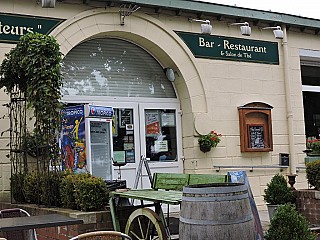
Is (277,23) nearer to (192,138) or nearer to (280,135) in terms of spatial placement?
(280,135)

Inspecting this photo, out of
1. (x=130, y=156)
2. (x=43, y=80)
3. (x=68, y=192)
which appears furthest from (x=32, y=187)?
(x=130, y=156)

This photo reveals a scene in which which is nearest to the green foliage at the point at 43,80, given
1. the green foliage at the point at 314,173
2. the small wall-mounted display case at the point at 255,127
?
the green foliage at the point at 314,173

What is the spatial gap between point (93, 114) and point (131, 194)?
9.12 feet

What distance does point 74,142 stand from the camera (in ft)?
26.9

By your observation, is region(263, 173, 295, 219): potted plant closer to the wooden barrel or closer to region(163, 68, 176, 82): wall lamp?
region(163, 68, 176, 82): wall lamp

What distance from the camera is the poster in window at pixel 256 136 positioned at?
34.3 ft

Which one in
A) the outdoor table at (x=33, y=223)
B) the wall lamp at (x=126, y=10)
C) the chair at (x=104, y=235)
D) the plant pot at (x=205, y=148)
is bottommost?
the chair at (x=104, y=235)

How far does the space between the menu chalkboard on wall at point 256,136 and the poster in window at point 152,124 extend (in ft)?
6.25

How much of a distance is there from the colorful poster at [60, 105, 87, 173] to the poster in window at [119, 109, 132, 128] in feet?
4.62

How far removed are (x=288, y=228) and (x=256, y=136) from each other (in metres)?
5.39

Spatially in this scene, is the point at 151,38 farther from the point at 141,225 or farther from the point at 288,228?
the point at 288,228

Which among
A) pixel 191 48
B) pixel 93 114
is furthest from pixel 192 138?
pixel 93 114

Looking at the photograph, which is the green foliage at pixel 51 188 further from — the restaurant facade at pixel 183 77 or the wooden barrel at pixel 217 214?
the wooden barrel at pixel 217 214

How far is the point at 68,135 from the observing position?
8289mm
